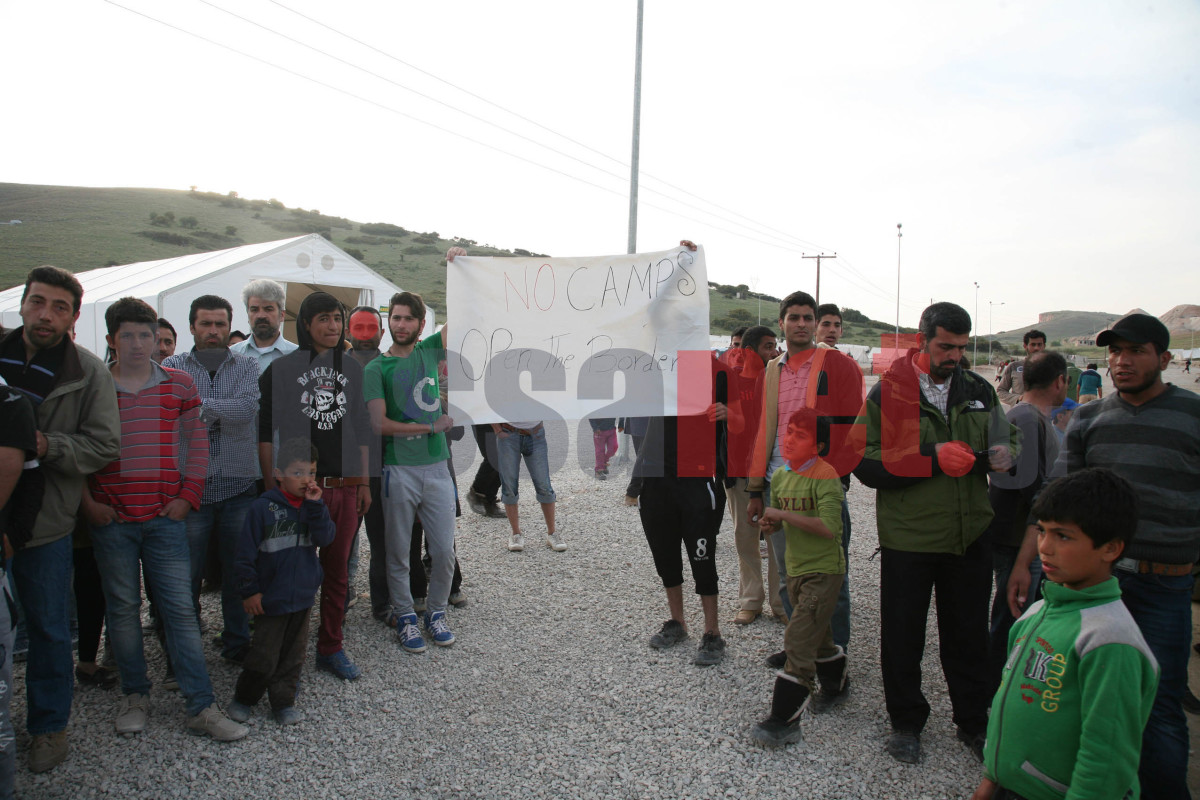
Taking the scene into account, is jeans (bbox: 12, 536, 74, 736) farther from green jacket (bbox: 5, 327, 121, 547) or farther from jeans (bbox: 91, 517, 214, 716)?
jeans (bbox: 91, 517, 214, 716)

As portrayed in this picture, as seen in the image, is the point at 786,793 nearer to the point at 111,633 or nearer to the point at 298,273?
the point at 111,633

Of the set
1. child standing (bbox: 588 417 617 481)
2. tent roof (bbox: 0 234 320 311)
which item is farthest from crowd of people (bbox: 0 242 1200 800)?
tent roof (bbox: 0 234 320 311)

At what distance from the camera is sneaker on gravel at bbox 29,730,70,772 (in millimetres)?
2770

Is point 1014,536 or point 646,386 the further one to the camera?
point 646,386

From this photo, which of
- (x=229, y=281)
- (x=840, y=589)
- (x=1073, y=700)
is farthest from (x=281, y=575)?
(x=229, y=281)

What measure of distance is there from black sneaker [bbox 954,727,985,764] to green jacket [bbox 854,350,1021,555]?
860 mm

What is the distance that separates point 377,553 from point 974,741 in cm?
362

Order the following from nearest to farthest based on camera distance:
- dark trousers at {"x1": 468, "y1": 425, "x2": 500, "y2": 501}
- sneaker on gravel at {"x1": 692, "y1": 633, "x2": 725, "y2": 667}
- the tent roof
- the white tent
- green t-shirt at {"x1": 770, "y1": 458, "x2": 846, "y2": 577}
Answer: green t-shirt at {"x1": 770, "y1": 458, "x2": 846, "y2": 577}, sneaker on gravel at {"x1": 692, "y1": 633, "x2": 725, "y2": 667}, dark trousers at {"x1": 468, "y1": 425, "x2": 500, "y2": 501}, the white tent, the tent roof

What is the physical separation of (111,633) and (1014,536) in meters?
4.76

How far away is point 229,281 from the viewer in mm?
14531

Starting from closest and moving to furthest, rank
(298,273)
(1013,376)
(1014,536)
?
(1014,536), (1013,376), (298,273)

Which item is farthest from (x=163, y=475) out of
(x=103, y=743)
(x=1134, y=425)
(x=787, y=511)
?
(x=1134, y=425)

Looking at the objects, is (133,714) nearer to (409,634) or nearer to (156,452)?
(156,452)

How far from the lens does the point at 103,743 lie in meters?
2.99
